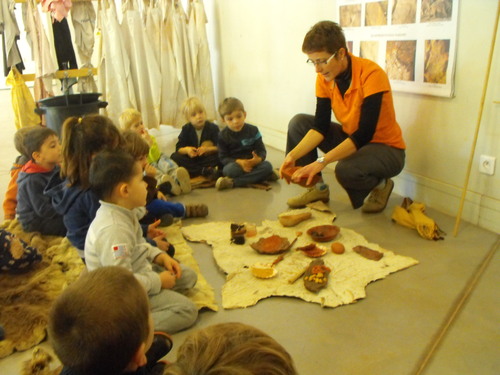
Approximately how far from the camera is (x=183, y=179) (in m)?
2.96

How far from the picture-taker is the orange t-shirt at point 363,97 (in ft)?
7.48

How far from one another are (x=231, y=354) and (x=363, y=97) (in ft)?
6.17

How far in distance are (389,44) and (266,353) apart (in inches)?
88.3

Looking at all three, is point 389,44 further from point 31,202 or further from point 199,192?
point 31,202

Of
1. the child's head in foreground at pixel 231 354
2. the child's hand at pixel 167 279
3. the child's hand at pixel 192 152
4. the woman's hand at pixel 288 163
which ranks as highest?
the child's head in foreground at pixel 231 354

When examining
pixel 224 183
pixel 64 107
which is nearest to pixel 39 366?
pixel 224 183

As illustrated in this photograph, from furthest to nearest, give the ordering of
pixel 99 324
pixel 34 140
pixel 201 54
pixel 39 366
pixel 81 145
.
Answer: pixel 201 54
pixel 34 140
pixel 81 145
pixel 39 366
pixel 99 324

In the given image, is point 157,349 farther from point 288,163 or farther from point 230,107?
point 230,107

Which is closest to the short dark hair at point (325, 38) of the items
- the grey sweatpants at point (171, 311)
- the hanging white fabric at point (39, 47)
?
the grey sweatpants at point (171, 311)

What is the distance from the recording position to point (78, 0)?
3.82 m

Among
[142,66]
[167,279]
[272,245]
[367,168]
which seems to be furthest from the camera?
[142,66]

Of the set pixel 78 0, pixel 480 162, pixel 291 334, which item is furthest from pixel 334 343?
→ pixel 78 0

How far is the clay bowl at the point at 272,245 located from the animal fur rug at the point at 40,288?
0.31 metres

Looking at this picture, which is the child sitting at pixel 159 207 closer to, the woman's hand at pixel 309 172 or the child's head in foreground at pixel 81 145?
the child's head in foreground at pixel 81 145
